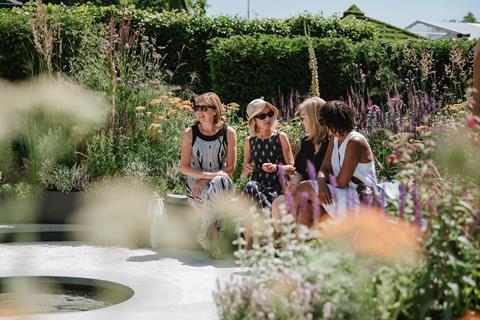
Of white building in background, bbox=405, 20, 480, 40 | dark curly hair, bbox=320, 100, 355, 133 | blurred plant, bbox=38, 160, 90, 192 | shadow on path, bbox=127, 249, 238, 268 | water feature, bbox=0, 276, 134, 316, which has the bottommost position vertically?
shadow on path, bbox=127, 249, 238, 268

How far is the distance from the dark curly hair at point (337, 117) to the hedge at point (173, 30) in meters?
3.86

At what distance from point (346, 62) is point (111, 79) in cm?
458

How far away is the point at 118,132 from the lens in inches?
307

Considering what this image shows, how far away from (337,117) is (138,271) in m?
1.75

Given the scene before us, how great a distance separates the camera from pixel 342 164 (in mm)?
5320

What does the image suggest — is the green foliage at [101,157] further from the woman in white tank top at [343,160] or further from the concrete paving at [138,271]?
the woman in white tank top at [343,160]

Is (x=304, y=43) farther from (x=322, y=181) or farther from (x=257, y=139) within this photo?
(x=322, y=181)

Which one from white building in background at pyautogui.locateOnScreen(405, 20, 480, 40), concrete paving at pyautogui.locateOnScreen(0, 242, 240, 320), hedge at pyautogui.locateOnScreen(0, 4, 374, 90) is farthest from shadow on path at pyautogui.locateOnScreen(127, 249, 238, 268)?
white building in background at pyautogui.locateOnScreen(405, 20, 480, 40)

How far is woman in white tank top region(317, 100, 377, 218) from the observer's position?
17.3ft

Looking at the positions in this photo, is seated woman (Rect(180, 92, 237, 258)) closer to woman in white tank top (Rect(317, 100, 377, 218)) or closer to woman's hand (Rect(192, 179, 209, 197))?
woman's hand (Rect(192, 179, 209, 197))

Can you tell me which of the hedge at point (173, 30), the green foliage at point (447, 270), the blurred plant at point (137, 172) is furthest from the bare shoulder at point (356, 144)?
the hedge at point (173, 30)

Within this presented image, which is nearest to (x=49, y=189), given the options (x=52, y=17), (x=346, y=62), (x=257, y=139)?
(x=257, y=139)

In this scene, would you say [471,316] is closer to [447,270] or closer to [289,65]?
[447,270]

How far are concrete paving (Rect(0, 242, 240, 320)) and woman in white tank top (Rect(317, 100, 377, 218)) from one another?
862 millimetres
